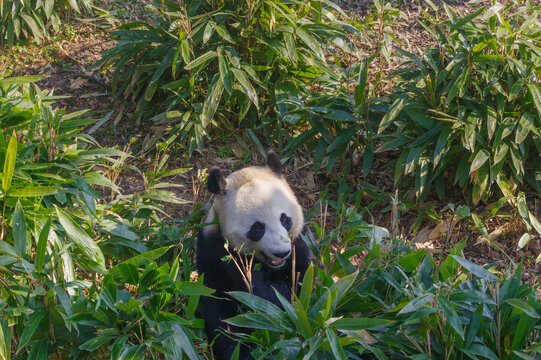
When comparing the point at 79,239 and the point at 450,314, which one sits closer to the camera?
the point at 450,314

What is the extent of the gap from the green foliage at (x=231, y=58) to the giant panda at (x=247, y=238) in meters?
1.61

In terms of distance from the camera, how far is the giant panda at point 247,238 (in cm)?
310

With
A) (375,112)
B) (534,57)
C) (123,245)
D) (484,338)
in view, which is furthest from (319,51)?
(484,338)

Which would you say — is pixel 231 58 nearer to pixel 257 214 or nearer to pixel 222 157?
pixel 222 157

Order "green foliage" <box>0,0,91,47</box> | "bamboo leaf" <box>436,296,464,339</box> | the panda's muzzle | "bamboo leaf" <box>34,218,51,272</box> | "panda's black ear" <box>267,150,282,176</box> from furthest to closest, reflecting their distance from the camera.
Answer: "green foliage" <box>0,0,91,47</box> < "panda's black ear" <box>267,150,282,176</box> < the panda's muzzle < "bamboo leaf" <box>34,218,51,272</box> < "bamboo leaf" <box>436,296,464,339</box>

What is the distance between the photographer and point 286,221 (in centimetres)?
320

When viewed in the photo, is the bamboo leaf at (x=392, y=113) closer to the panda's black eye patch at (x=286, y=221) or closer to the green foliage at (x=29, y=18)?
the panda's black eye patch at (x=286, y=221)

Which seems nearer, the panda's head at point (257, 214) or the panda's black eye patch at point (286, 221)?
the panda's head at point (257, 214)

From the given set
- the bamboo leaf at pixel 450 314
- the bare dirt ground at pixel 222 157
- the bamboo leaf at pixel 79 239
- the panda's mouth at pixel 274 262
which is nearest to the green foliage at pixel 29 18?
the bare dirt ground at pixel 222 157

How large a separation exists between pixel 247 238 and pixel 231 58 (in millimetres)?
2166

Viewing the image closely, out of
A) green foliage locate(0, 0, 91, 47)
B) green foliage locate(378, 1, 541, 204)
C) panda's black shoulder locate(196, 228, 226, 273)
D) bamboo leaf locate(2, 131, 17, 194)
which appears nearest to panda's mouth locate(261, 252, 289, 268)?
panda's black shoulder locate(196, 228, 226, 273)

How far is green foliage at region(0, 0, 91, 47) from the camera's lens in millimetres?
6129

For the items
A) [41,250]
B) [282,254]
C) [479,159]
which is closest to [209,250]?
[282,254]

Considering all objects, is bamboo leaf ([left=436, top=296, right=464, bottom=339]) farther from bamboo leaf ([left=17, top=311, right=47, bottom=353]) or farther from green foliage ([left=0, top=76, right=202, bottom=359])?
bamboo leaf ([left=17, top=311, right=47, bottom=353])
